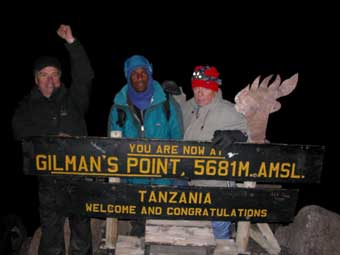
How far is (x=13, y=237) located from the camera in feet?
18.3

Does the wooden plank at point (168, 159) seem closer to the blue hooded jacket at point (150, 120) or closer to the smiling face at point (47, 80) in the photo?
the blue hooded jacket at point (150, 120)

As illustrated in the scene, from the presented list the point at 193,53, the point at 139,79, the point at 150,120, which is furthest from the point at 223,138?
the point at 193,53

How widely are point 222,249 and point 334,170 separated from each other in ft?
41.1

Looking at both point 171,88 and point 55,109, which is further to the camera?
point 171,88

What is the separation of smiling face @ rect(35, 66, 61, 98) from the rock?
361 centimetres

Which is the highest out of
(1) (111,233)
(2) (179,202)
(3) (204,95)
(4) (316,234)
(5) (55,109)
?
(3) (204,95)

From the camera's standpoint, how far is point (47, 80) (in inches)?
161

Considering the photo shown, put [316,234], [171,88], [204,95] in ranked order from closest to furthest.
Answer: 1. [204,95]
2. [171,88]
3. [316,234]

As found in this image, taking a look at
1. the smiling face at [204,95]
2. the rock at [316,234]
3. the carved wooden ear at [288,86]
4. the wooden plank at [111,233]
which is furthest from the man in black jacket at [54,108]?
the rock at [316,234]

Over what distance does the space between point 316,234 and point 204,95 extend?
2427mm

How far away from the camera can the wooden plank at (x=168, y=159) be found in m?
3.74

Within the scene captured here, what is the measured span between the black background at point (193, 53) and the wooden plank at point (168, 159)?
657 cm

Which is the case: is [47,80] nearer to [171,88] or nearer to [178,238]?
[171,88]

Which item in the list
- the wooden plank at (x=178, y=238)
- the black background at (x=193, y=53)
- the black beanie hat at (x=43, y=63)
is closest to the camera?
the wooden plank at (x=178, y=238)
